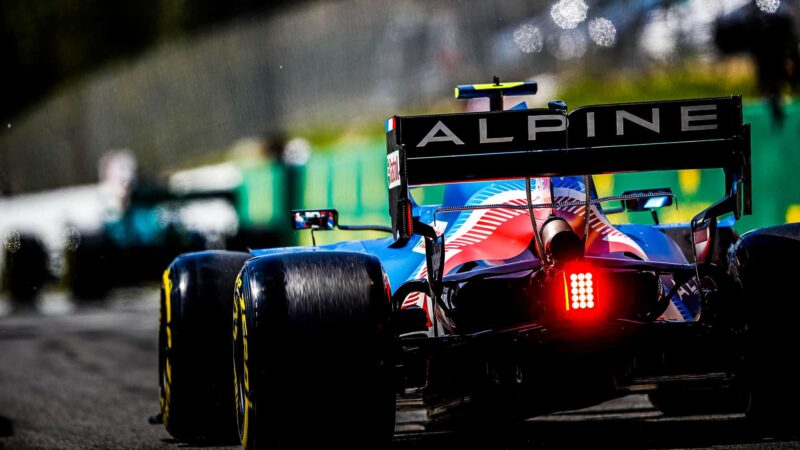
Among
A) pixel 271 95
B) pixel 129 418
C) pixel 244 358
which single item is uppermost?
pixel 271 95

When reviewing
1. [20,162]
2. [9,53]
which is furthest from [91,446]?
[9,53]

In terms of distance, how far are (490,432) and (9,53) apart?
21162mm

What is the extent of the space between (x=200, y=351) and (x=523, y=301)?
5.47ft

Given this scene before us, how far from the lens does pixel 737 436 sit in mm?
5570

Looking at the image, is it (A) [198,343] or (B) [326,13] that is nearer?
(A) [198,343]

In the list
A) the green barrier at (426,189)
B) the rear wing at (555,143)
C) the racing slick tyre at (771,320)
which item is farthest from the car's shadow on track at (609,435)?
the green barrier at (426,189)

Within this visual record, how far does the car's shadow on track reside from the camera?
18.0 feet

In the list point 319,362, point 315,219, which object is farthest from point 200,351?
point 319,362

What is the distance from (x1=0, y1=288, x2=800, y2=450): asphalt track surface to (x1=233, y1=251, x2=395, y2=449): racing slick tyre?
1.18 metres

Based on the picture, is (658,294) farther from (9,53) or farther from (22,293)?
(9,53)

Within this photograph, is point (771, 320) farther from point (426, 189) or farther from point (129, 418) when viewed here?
point (426, 189)

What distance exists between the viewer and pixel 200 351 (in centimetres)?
595

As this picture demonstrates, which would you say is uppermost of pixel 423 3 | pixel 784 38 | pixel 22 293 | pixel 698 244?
pixel 423 3

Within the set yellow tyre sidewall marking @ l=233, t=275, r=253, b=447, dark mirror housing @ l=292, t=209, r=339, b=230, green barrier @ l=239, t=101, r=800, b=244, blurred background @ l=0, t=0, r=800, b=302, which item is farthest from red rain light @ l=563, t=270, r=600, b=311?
blurred background @ l=0, t=0, r=800, b=302
